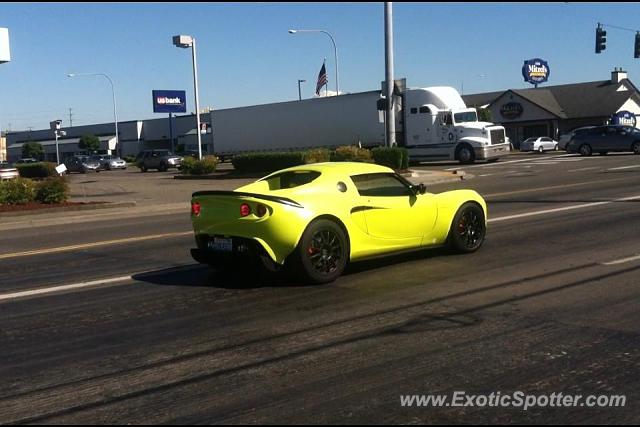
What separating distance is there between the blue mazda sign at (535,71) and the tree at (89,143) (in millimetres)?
56746

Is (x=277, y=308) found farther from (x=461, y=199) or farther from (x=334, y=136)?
(x=334, y=136)

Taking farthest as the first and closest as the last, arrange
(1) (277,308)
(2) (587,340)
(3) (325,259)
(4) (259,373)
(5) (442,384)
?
(3) (325,259) → (1) (277,308) → (2) (587,340) → (4) (259,373) → (5) (442,384)

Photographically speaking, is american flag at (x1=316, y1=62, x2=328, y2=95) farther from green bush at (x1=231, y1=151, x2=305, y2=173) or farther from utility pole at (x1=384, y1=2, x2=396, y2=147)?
utility pole at (x1=384, y1=2, x2=396, y2=147)

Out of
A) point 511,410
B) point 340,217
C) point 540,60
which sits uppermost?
point 540,60

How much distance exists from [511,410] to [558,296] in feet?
10.2

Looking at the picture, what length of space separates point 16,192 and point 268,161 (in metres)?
14.3

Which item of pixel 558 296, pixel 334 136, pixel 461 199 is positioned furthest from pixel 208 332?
pixel 334 136

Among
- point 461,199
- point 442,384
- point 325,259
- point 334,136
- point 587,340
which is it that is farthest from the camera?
point 334,136

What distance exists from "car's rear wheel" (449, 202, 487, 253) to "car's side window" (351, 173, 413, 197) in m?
0.90

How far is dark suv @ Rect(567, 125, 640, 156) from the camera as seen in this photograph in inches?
1519

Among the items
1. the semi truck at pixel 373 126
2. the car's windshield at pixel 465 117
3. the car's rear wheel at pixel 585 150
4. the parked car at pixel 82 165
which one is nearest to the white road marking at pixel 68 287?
the semi truck at pixel 373 126

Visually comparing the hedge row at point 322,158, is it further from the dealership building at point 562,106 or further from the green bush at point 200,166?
the dealership building at point 562,106

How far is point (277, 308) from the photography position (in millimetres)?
7016

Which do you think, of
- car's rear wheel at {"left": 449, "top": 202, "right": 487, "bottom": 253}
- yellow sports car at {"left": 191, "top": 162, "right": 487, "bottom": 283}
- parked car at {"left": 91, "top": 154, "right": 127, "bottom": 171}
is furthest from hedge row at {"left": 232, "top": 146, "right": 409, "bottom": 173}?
parked car at {"left": 91, "top": 154, "right": 127, "bottom": 171}
